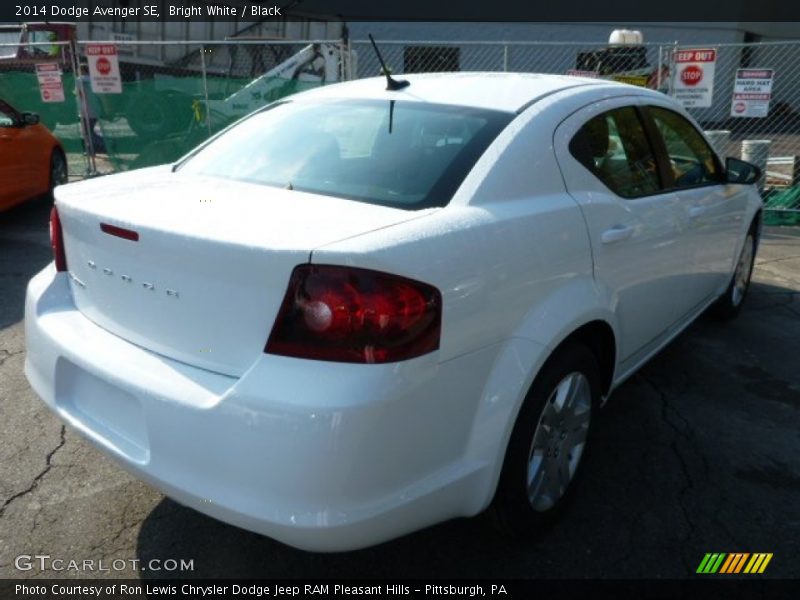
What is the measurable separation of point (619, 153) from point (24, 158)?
22.5ft

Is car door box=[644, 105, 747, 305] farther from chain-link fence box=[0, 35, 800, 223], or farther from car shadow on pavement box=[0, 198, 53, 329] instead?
chain-link fence box=[0, 35, 800, 223]

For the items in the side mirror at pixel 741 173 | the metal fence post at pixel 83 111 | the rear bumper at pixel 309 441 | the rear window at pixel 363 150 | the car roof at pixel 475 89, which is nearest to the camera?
the rear bumper at pixel 309 441

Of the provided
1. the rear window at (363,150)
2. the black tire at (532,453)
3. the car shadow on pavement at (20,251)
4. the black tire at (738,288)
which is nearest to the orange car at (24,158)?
the car shadow on pavement at (20,251)

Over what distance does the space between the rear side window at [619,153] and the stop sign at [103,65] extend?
28.8ft

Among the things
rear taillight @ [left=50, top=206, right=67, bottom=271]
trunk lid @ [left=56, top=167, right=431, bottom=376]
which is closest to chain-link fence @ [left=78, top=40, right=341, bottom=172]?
rear taillight @ [left=50, top=206, right=67, bottom=271]

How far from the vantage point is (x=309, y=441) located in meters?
1.88

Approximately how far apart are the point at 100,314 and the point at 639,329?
2287 mm

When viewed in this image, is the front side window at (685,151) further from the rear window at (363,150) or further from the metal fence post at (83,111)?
the metal fence post at (83,111)

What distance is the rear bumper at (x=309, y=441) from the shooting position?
6.21 ft

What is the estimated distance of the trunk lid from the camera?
2023mm

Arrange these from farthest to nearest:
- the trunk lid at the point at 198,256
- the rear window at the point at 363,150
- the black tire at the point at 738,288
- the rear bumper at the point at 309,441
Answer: the black tire at the point at 738,288, the rear window at the point at 363,150, the trunk lid at the point at 198,256, the rear bumper at the point at 309,441

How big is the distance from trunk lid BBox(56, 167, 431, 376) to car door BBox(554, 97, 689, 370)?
897 millimetres

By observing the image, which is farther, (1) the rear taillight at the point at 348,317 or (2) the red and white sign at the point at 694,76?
(2) the red and white sign at the point at 694,76
